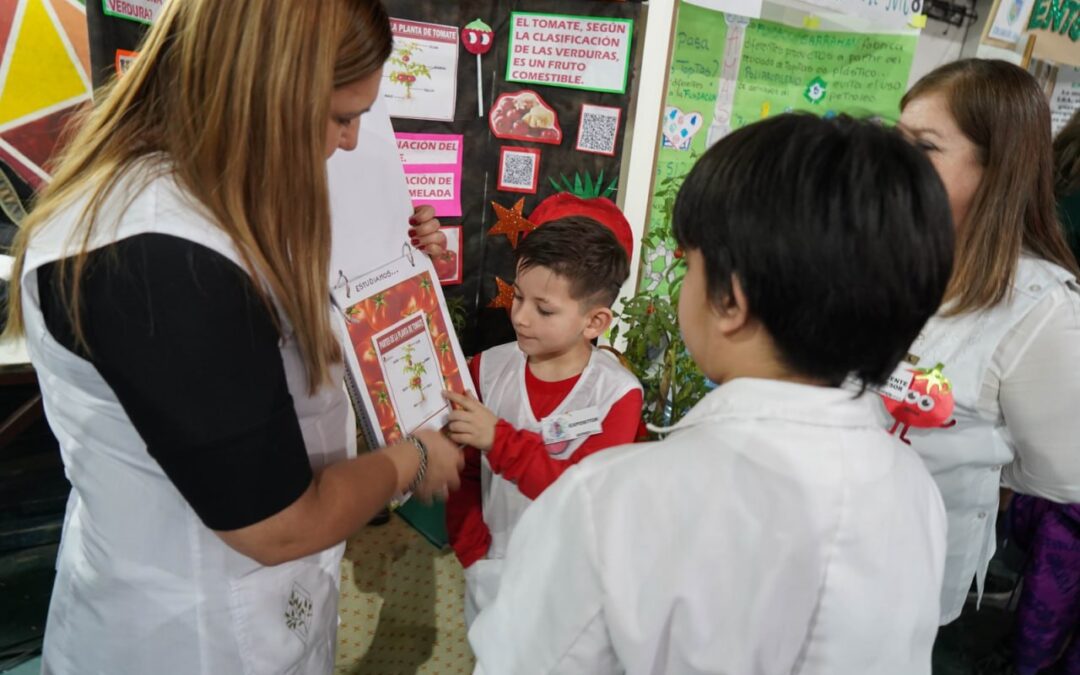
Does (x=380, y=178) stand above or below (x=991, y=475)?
above

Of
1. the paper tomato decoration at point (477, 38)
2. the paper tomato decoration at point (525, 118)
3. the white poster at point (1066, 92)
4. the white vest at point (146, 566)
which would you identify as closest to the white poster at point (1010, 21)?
the white poster at point (1066, 92)

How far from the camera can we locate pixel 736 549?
0.62 meters

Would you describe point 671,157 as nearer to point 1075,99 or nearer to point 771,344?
point 771,344

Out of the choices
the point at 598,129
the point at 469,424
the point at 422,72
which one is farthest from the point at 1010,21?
the point at 469,424

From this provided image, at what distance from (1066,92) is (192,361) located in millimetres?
4804

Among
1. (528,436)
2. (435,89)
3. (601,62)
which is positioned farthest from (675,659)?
(601,62)

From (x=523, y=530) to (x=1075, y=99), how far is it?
4.61m

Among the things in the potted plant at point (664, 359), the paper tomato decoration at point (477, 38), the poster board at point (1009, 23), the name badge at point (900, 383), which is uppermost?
the poster board at point (1009, 23)

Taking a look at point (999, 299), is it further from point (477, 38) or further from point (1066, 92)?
point (1066, 92)

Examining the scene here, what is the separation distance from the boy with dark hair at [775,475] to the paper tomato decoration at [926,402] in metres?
0.80

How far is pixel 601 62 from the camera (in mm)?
2115

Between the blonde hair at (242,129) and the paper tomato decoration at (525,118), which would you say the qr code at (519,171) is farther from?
the blonde hair at (242,129)

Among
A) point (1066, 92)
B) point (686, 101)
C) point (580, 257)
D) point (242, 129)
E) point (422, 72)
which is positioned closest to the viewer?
point (242, 129)

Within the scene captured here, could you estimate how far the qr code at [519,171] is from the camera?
2172mm
